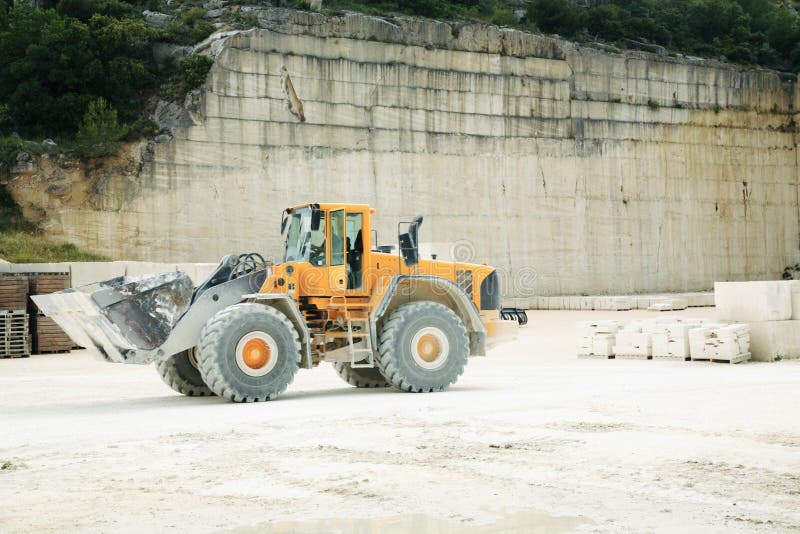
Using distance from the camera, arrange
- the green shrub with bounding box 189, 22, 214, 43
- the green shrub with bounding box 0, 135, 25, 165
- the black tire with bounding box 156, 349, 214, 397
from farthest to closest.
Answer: the green shrub with bounding box 189, 22, 214, 43 < the green shrub with bounding box 0, 135, 25, 165 < the black tire with bounding box 156, 349, 214, 397

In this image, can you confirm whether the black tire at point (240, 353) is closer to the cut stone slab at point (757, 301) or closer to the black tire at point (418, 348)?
the black tire at point (418, 348)

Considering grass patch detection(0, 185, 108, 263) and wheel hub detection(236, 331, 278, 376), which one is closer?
wheel hub detection(236, 331, 278, 376)

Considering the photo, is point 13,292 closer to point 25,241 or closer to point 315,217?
point 25,241

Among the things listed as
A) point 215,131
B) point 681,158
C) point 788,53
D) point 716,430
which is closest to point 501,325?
point 716,430

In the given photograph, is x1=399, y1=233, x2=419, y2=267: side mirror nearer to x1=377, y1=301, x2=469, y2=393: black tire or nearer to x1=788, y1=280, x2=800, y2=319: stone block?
x1=377, y1=301, x2=469, y2=393: black tire

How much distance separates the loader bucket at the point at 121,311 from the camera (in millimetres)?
12922

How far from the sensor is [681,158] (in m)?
49.5

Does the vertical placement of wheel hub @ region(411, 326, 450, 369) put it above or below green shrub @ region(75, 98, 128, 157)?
below

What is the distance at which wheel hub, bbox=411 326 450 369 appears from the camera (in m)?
13.9

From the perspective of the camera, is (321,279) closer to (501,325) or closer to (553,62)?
(501,325)

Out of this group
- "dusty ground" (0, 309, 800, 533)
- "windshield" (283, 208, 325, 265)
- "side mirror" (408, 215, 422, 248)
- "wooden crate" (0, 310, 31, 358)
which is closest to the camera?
"dusty ground" (0, 309, 800, 533)

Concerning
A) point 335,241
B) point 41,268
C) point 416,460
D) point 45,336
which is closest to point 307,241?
point 335,241

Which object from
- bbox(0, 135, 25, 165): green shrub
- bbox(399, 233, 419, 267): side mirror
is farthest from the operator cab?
bbox(0, 135, 25, 165): green shrub

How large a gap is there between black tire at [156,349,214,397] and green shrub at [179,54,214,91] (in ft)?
85.1
